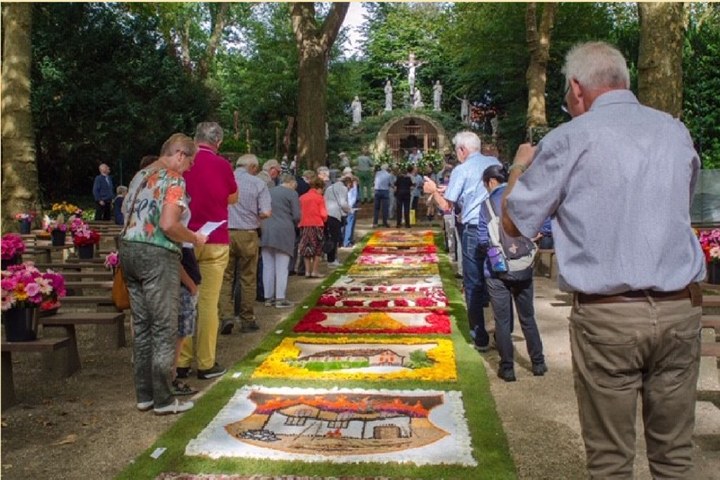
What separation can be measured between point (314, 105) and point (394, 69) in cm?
3780

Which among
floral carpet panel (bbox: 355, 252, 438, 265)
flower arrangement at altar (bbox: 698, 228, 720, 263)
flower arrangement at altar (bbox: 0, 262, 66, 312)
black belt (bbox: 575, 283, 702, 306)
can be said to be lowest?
floral carpet panel (bbox: 355, 252, 438, 265)

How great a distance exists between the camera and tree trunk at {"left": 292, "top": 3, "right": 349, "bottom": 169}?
20391 mm

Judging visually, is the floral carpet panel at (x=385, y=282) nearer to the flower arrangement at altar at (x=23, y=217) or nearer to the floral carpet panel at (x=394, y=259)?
the floral carpet panel at (x=394, y=259)

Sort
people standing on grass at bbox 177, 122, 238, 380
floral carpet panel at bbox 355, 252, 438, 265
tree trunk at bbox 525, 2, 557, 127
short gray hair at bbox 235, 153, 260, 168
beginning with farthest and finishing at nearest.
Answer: tree trunk at bbox 525, 2, 557, 127 < floral carpet panel at bbox 355, 252, 438, 265 < short gray hair at bbox 235, 153, 260, 168 < people standing on grass at bbox 177, 122, 238, 380

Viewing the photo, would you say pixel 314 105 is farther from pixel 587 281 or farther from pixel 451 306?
pixel 587 281

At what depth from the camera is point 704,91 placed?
2442 centimetres

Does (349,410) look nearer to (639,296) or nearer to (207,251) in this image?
(207,251)

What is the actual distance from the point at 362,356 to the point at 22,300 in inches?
127

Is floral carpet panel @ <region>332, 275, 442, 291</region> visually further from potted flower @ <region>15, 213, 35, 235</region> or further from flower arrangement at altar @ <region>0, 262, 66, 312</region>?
potted flower @ <region>15, 213, 35, 235</region>

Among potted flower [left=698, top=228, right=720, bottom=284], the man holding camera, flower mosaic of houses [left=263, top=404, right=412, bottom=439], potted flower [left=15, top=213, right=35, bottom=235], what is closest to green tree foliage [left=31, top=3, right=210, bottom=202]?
potted flower [left=15, top=213, right=35, bottom=235]

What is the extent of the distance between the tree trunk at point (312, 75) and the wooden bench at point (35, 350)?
45.5ft

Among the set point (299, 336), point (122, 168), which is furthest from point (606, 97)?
point (122, 168)

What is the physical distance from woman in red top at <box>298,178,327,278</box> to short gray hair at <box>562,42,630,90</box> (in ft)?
31.5

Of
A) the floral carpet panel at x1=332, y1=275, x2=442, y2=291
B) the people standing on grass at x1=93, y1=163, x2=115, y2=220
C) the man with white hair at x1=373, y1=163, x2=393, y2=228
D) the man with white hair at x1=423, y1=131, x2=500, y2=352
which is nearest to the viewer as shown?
the man with white hair at x1=423, y1=131, x2=500, y2=352
